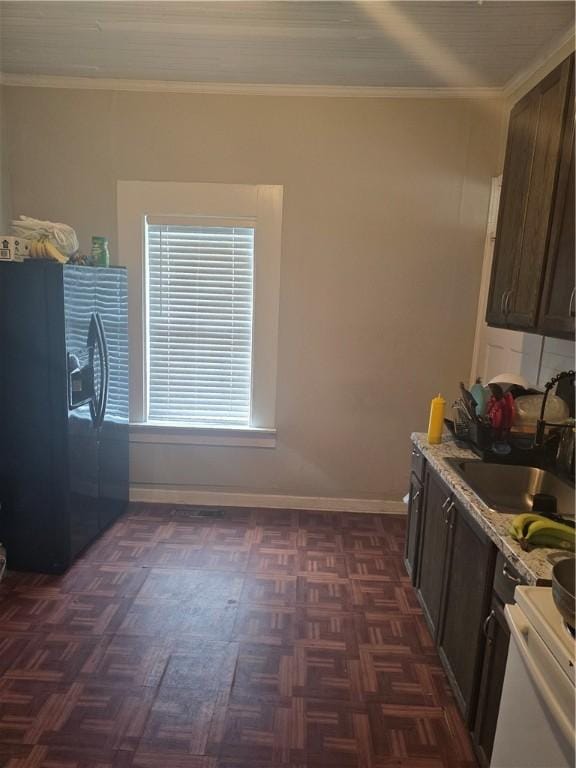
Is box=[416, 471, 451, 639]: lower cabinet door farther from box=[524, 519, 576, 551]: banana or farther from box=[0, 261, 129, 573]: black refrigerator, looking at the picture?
box=[0, 261, 129, 573]: black refrigerator

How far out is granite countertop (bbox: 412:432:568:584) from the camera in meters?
1.35

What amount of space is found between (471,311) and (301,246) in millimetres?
1234

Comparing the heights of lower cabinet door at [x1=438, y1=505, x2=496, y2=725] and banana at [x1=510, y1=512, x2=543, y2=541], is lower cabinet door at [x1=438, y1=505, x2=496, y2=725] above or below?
below

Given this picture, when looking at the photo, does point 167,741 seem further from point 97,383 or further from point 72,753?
point 97,383

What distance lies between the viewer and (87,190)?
326cm

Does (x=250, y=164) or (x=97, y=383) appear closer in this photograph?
(x=97, y=383)

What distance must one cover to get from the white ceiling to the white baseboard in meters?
2.78

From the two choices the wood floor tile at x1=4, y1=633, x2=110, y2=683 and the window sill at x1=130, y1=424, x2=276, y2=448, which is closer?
the wood floor tile at x1=4, y1=633, x2=110, y2=683

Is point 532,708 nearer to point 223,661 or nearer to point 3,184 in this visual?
point 223,661

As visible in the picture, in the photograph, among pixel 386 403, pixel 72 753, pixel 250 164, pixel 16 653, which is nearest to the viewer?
pixel 72 753

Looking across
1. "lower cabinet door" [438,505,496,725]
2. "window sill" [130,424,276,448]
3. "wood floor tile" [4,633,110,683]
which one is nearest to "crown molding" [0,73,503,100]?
"window sill" [130,424,276,448]

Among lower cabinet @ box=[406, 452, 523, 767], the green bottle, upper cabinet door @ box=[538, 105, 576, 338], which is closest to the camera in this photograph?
lower cabinet @ box=[406, 452, 523, 767]

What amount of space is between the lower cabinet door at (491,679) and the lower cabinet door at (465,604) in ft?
0.15

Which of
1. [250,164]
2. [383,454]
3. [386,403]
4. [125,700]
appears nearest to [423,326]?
[386,403]
